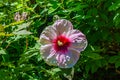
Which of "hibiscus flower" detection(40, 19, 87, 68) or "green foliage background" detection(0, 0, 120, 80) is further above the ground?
"hibiscus flower" detection(40, 19, 87, 68)

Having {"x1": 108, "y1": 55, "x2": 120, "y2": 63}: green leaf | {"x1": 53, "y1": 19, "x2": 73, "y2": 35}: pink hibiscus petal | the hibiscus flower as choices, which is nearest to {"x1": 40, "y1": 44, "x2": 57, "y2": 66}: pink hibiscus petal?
the hibiscus flower

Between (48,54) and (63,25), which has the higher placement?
(63,25)

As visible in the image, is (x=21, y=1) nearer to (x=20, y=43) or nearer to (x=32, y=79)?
(x=20, y=43)

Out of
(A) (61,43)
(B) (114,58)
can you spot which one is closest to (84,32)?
(B) (114,58)

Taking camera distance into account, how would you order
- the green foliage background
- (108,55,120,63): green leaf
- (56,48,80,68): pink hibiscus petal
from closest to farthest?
1. (56,48,80,68): pink hibiscus petal
2. the green foliage background
3. (108,55,120,63): green leaf

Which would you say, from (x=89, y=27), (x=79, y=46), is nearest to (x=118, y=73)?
(x=89, y=27)

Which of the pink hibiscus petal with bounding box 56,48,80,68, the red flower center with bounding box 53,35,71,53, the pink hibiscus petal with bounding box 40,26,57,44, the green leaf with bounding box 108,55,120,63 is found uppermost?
the pink hibiscus petal with bounding box 40,26,57,44

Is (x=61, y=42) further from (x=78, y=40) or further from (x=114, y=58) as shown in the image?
(x=114, y=58)

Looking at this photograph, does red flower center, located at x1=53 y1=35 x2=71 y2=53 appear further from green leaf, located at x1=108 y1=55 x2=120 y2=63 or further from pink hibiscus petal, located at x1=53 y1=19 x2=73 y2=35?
green leaf, located at x1=108 y1=55 x2=120 y2=63
